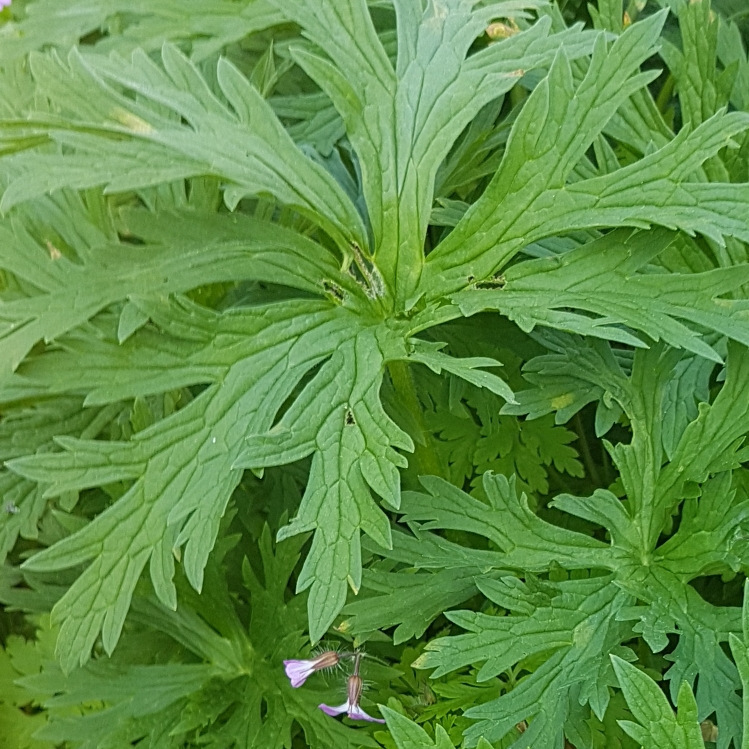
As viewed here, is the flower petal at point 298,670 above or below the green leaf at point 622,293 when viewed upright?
below

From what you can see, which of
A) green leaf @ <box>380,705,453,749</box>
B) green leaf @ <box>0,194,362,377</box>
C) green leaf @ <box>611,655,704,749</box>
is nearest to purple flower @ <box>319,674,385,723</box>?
green leaf @ <box>380,705,453,749</box>

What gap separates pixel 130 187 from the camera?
955mm

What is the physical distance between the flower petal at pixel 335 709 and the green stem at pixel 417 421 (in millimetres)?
372

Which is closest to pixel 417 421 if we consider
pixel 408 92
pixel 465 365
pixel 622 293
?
pixel 465 365

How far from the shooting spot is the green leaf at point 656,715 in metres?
0.82

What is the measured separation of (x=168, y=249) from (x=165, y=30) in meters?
0.49

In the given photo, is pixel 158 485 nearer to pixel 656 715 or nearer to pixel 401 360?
pixel 401 360

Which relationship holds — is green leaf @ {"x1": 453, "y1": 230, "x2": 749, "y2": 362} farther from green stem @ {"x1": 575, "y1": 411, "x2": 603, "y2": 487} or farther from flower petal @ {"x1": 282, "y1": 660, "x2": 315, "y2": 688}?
flower petal @ {"x1": 282, "y1": 660, "x2": 315, "y2": 688}

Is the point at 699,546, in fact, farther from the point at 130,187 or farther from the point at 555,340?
the point at 130,187

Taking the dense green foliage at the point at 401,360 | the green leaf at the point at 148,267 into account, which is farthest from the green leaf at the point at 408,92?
the green leaf at the point at 148,267

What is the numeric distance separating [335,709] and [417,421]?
46cm

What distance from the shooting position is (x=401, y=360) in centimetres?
107

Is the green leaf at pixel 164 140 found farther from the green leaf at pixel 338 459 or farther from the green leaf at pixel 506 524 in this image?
the green leaf at pixel 506 524

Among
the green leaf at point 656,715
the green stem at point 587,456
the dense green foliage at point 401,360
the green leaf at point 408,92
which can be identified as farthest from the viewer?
the green stem at point 587,456
